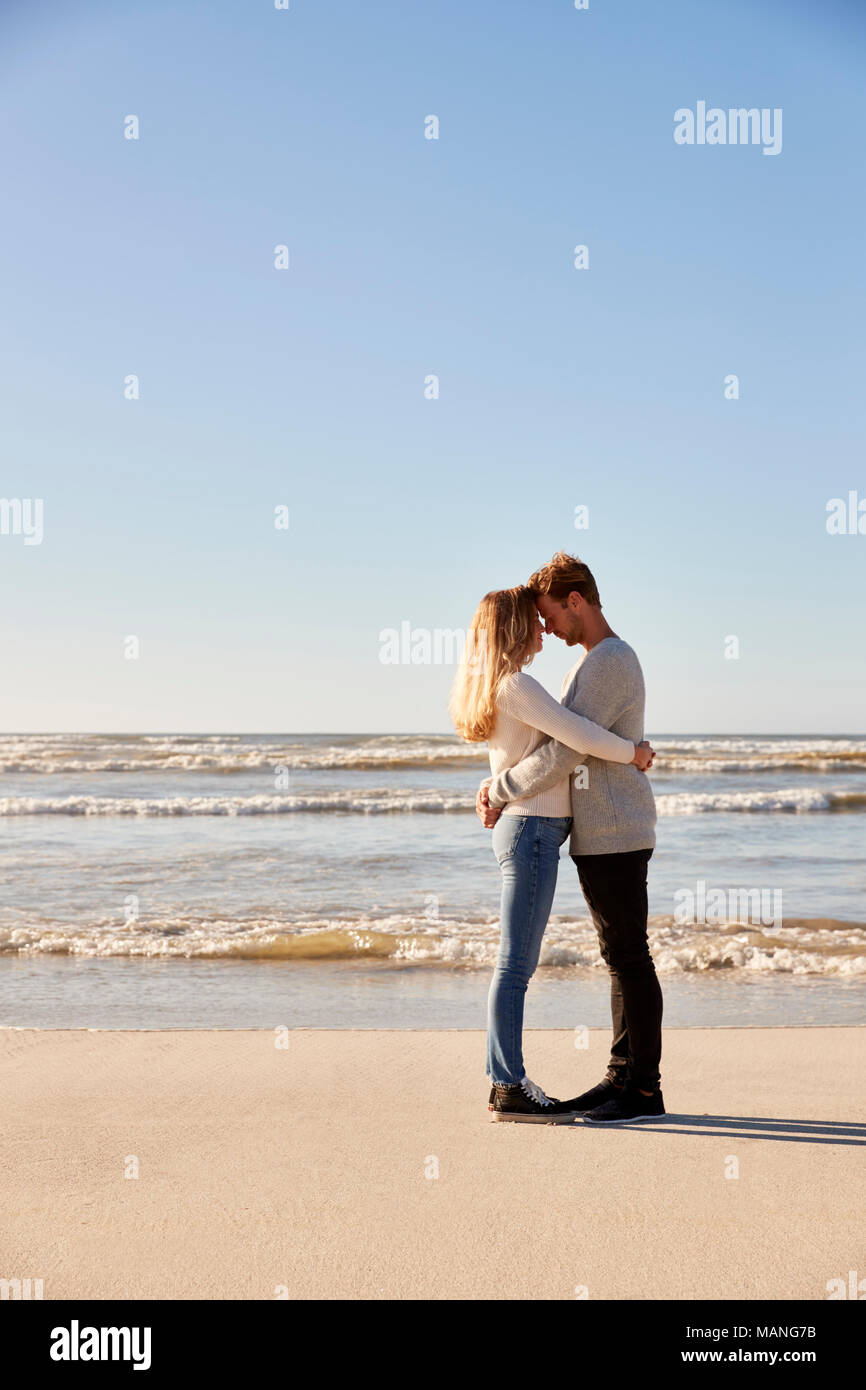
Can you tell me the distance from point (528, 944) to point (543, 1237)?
1030 mm

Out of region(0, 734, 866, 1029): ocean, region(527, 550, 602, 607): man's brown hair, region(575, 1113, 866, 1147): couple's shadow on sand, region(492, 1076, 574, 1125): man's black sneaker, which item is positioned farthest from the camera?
region(0, 734, 866, 1029): ocean

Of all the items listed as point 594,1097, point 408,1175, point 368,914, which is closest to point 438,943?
point 368,914

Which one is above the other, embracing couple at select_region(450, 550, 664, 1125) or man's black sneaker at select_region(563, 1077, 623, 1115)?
embracing couple at select_region(450, 550, 664, 1125)

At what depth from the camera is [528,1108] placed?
330cm

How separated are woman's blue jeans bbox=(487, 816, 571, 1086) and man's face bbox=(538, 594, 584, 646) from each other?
58cm

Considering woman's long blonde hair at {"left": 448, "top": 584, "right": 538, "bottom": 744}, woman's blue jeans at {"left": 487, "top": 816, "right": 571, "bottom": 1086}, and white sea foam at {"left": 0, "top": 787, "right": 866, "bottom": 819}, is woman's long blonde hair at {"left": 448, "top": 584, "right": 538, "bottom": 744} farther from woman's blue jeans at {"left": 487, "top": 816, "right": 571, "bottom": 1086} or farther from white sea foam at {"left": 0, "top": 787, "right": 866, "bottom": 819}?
white sea foam at {"left": 0, "top": 787, "right": 866, "bottom": 819}

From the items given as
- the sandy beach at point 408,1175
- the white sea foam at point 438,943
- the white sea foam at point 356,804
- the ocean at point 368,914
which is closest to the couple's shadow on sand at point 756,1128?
the sandy beach at point 408,1175

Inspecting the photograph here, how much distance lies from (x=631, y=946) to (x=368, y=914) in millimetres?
4600

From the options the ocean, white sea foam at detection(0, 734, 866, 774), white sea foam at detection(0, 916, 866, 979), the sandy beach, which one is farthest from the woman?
white sea foam at detection(0, 734, 866, 774)

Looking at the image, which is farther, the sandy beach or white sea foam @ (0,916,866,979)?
white sea foam @ (0,916,866,979)

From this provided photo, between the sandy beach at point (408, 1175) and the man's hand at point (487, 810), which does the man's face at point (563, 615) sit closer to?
the man's hand at point (487, 810)

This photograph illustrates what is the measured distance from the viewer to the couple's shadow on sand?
3.17 meters

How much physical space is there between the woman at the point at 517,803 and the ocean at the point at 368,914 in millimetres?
1660

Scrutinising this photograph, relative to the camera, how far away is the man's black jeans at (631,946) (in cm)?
335
